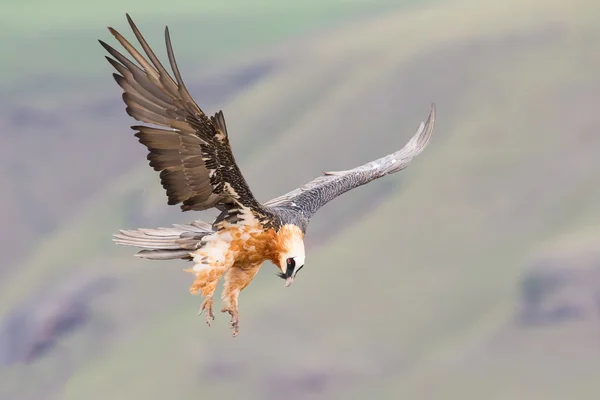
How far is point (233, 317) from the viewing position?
372 inches

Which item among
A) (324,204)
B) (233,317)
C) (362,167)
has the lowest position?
(233,317)

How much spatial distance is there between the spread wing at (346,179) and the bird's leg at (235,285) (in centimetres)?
78

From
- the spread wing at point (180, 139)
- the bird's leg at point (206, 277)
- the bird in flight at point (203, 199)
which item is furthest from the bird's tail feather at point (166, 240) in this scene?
the spread wing at point (180, 139)

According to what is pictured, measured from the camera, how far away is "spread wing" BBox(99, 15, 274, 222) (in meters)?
7.93

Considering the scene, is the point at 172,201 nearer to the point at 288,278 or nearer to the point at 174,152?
the point at 174,152

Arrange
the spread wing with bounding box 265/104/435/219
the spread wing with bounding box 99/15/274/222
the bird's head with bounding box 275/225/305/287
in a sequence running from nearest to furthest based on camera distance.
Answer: the spread wing with bounding box 99/15/274/222 < the bird's head with bounding box 275/225/305/287 < the spread wing with bounding box 265/104/435/219

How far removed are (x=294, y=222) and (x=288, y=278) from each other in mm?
606

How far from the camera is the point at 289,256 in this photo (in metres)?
8.99

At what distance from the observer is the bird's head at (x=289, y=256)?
900 centimetres

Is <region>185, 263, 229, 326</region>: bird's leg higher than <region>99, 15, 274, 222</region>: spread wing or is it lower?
lower

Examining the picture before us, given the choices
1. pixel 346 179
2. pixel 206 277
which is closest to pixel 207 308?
pixel 206 277

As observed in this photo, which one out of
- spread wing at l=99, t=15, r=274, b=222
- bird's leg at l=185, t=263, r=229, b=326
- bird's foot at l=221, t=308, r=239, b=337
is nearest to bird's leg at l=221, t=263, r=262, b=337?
bird's foot at l=221, t=308, r=239, b=337

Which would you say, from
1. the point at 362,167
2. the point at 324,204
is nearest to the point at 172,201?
the point at 324,204

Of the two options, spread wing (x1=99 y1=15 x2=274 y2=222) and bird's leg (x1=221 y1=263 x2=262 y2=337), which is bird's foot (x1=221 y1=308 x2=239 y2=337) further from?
spread wing (x1=99 y1=15 x2=274 y2=222)
